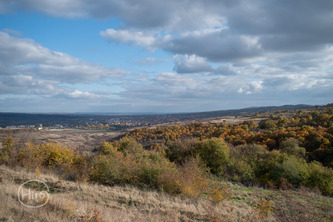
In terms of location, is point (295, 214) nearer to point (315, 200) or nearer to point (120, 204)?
point (315, 200)

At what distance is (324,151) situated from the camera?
33.4 metres

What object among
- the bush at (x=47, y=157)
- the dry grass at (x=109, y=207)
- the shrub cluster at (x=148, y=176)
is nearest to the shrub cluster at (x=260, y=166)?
the dry grass at (x=109, y=207)

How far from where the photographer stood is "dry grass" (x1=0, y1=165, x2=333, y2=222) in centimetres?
724

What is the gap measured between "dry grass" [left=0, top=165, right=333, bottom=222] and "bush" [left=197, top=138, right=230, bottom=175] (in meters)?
11.8

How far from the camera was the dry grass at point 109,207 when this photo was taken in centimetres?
724

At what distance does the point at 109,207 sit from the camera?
973 centimetres

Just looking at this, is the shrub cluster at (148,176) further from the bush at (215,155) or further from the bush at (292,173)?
the bush at (215,155)

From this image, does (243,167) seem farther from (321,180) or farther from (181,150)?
(181,150)

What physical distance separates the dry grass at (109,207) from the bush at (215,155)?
38.6 ft

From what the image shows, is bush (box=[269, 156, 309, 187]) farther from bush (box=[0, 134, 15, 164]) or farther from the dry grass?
bush (box=[0, 134, 15, 164])

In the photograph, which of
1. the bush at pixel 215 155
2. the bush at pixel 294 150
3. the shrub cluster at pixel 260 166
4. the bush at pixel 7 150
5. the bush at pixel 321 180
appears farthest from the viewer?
the bush at pixel 294 150

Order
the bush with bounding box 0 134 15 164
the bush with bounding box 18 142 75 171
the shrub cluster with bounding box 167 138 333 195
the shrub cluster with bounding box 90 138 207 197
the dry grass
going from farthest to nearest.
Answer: the shrub cluster with bounding box 167 138 333 195
the bush with bounding box 0 134 15 164
the bush with bounding box 18 142 75 171
the shrub cluster with bounding box 90 138 207 197
the dry grass

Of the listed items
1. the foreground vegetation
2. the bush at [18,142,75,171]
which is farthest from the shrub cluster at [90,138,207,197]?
the bush at [18,142,75,171]

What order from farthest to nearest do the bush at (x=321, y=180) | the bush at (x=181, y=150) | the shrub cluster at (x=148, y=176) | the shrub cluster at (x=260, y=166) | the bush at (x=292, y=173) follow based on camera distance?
the bush at (x=181, y=150) < the bush at (x=292, y=173) < the shrub cluster at (x=260, y=166) < the bush at (x=321, y=180) < the shrub cluster at (x=148, y=176)
